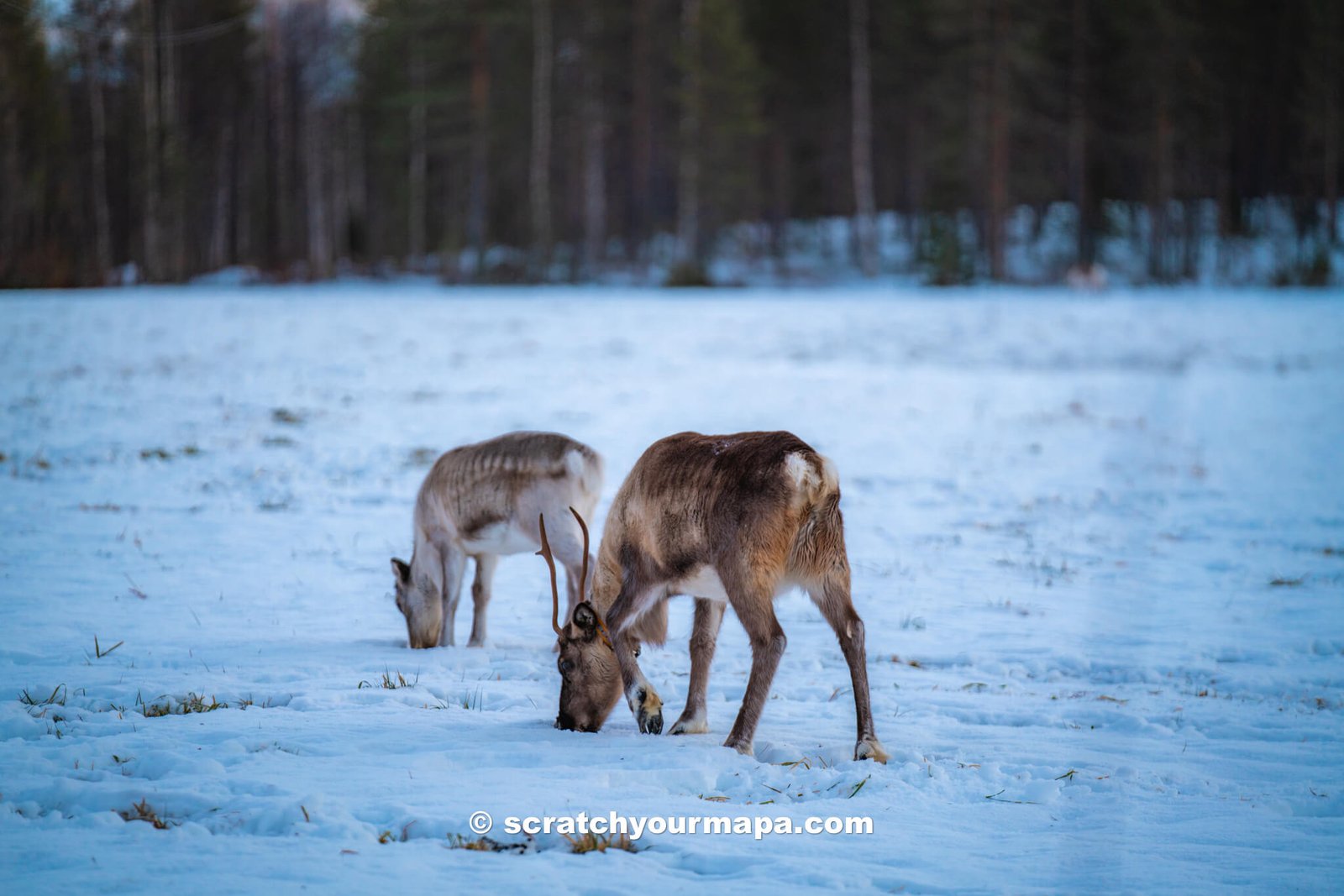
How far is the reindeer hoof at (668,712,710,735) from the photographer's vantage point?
231 inches

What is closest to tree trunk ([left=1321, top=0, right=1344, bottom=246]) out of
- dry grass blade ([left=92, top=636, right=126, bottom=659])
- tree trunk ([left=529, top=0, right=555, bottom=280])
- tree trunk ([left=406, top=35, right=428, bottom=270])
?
tree trunk ([left=529, top=0, right=555, bottom=280])

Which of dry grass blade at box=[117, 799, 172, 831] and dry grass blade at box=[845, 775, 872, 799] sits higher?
dry grass blade at box=[117, 799, 172, 831]

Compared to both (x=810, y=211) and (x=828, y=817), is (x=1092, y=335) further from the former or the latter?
(x=810, y=211)

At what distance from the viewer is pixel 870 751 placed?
551 centimetres

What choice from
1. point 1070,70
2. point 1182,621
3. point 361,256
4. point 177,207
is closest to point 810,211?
point 1070,70

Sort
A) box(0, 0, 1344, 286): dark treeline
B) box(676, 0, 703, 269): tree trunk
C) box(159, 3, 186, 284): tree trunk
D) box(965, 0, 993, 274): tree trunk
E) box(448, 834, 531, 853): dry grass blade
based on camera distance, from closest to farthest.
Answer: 1. box(448, 834, 531, 853): dry grass blade
2. box(159, 3, 186, 284): tree trunk
3. box(0, 0, 1344, 286): dark treeline
4. box(965, 0, 993, 274): tree trunk
5. box(676, 0, 703, 269): tree trunk

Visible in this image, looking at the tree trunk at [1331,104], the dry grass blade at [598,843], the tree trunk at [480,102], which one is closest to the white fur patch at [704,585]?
the dry grass blade at [598,843]

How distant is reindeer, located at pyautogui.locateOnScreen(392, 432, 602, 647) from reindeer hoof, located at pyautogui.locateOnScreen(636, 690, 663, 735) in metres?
1.92

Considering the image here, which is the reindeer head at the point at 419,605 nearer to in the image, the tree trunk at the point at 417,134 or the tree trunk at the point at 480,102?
the tree trunk at the point at 480,102

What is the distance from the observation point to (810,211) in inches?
2414

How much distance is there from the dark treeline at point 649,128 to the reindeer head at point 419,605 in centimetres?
2721

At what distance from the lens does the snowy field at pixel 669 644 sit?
4414mm

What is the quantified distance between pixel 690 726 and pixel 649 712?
0.25 meters

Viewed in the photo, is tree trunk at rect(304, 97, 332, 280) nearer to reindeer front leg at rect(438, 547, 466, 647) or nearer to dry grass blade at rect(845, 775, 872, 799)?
reindeer front leg at rect(438, 547, 466, 647)
